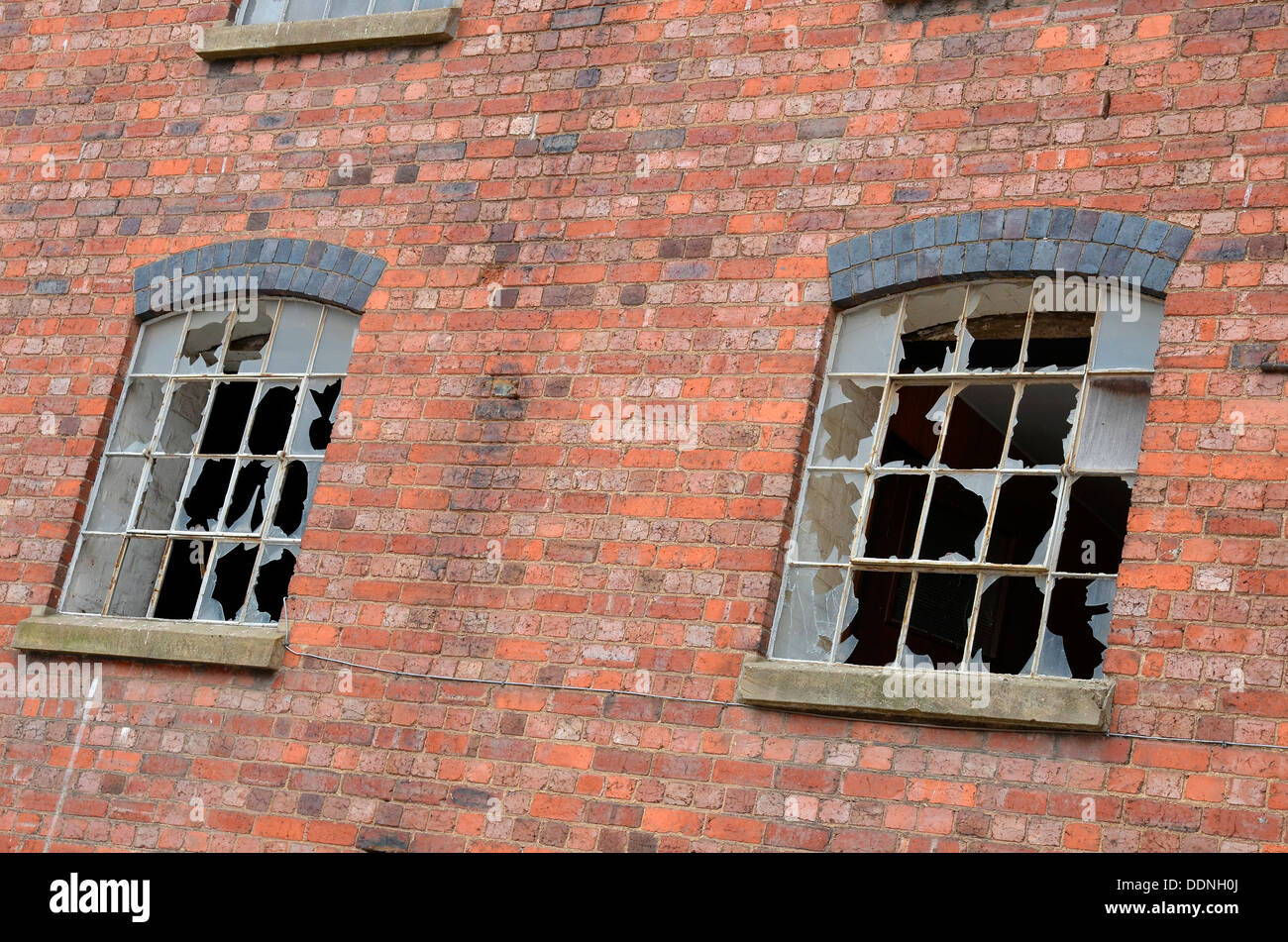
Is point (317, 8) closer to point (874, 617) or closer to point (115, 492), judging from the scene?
point (115, 492)

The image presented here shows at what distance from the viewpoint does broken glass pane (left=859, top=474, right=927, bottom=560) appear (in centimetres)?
620

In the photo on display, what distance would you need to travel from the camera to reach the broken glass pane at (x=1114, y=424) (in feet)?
19.0

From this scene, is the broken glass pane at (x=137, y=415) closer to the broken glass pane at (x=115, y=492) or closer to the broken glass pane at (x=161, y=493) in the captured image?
the broken glass pane at (x=115, y=492)

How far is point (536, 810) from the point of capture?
6105 millimetres

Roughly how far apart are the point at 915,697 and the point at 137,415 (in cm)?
416

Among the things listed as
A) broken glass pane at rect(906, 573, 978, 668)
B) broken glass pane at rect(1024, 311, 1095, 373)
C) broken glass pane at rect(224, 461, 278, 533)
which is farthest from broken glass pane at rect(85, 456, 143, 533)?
broken glass pane at rect(1024, 311, 1095, 373)

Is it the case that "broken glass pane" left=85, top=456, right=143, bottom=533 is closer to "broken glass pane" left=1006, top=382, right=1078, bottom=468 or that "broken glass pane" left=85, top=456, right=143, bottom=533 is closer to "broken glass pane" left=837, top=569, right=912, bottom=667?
"broken glass pane" left=837, top=569, right=912, bottom=667

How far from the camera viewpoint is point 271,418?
736 centimetres

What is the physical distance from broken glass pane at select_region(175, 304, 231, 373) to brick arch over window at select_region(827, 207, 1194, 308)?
3.09m

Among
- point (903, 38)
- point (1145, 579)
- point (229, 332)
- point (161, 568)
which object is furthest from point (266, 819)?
point (903, 38)

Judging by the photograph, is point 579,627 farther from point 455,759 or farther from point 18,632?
point 18,632

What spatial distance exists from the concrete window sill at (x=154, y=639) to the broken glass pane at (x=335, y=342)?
A: 4.18 ft

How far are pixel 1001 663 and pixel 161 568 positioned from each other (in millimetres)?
3922

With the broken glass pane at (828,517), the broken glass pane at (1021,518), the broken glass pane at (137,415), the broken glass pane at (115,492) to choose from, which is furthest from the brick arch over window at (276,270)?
the broken glass pane at (1021,518)
